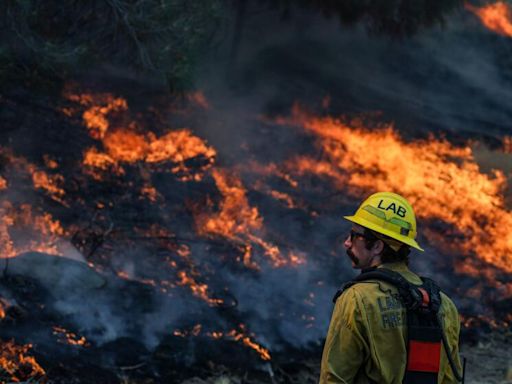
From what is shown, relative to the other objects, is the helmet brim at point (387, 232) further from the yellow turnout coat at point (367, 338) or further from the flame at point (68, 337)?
the flame at point (68, 337)

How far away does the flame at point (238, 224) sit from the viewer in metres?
9.77

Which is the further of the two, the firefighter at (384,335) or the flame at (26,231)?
the flame at (26,231)

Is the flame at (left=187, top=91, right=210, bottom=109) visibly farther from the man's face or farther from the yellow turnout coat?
the yellow turnout coat

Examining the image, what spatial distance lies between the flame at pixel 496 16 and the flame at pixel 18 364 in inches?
802

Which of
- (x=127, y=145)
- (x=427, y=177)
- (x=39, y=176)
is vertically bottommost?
(x=39, y=176)

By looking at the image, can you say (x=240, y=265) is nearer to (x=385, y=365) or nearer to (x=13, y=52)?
(x=13, y=52)

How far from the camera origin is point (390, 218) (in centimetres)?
319

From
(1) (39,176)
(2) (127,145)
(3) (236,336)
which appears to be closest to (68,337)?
(3) (236,336)

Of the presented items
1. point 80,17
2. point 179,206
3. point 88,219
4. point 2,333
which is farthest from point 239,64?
point 2,333

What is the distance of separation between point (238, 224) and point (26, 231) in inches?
131

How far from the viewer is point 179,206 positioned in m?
10.7

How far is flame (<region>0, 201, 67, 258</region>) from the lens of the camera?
27.2ft

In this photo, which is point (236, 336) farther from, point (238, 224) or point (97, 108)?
point (97, 108)

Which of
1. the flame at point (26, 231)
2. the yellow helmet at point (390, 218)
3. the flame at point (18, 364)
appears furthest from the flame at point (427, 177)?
the yellow helmet at point (390, 218)
